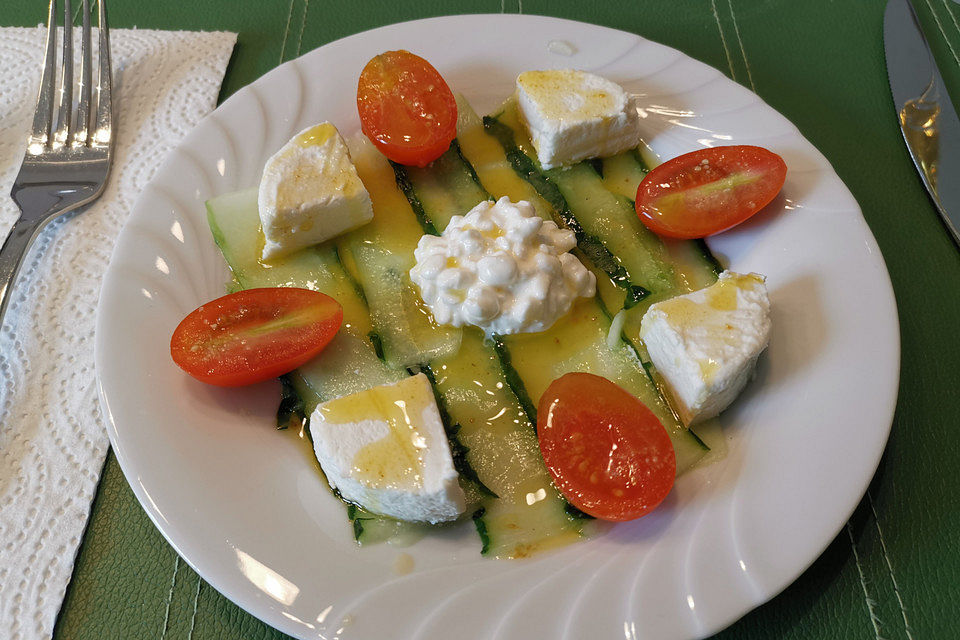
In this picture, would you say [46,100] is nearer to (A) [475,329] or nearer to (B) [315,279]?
(B) [315,279]

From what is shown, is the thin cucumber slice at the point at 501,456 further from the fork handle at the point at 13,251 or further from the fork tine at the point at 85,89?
the fork tine at the point at 85,89

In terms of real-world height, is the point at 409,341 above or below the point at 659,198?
below

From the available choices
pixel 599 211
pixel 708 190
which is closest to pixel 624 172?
pixel 599 211

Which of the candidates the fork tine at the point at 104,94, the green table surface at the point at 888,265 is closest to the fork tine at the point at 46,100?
the fork tine at the point at 104,94

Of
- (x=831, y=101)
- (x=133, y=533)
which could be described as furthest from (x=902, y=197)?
(x=133, y=533)

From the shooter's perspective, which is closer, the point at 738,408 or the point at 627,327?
the point at 738,408

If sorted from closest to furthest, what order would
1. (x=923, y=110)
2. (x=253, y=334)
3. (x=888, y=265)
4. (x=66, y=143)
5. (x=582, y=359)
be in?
(x=253, y=334) → (x=582, y=359) → (x=888, y=265) → (x=66, y=143) → (x=923, y=110)

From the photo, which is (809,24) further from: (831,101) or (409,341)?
(409,341)
